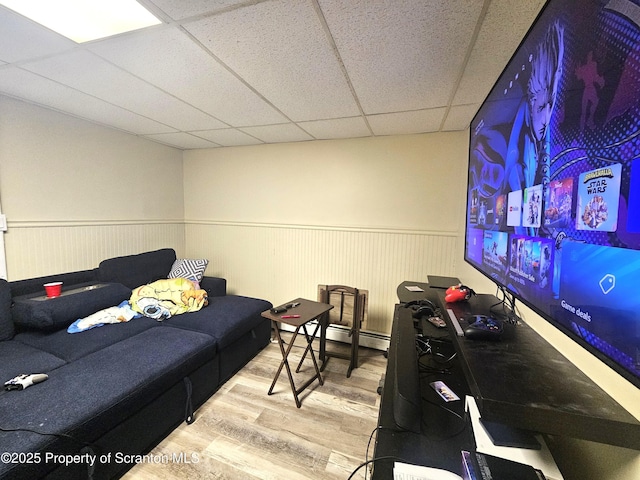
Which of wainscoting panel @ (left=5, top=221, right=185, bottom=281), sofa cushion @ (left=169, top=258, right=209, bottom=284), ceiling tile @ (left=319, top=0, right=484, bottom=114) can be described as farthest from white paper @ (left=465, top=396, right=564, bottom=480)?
wainscoting panel @ (left=5, top=221, right=185, bottom=281)

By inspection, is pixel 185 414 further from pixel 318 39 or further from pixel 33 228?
pixel 318 39

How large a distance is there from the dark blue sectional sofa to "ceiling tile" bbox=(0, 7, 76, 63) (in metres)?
1.59

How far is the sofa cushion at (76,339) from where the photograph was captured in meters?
1.70

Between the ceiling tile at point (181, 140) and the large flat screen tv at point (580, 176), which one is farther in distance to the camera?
the ceiling tile at point (181, 140)

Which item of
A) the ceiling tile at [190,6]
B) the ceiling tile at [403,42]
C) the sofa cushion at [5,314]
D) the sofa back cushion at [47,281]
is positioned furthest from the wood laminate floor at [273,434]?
the ceiling tile at [190,6]

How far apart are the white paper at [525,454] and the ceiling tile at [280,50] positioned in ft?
5.34

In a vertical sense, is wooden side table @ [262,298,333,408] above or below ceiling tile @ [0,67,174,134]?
below

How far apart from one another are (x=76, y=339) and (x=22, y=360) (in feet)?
0.92

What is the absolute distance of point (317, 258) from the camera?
3.14m

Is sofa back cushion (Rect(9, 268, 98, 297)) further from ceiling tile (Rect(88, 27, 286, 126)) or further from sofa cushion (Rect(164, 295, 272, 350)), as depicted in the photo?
ceiling tile (Rect(88, 27, 286, 126))

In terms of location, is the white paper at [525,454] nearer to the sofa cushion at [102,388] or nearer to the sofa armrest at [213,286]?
the sofa cushion at [102,388]

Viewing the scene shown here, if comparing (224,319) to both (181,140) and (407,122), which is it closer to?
(181,140)

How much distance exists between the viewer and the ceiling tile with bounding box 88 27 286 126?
133 centimetres

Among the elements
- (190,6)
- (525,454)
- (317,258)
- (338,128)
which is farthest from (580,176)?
(317,258)
